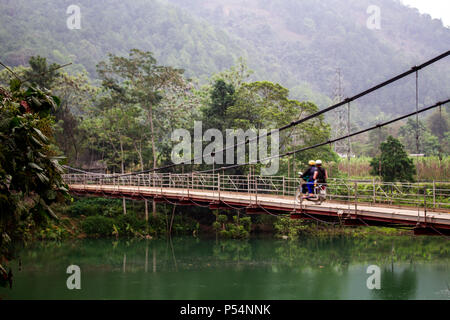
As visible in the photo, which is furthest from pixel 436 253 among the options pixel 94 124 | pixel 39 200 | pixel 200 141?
pixel 94 124

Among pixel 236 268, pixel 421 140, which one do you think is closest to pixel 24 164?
pixel 236 268

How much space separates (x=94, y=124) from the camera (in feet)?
62.2

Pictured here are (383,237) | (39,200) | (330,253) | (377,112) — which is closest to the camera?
(39,200)

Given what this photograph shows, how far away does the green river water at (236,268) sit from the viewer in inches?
359

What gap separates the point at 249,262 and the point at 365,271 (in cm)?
285

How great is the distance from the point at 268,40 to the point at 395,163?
62.4m

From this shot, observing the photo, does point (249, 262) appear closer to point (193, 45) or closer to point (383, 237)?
point (383, 237)

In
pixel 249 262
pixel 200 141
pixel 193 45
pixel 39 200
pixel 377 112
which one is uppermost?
pixel 193 45

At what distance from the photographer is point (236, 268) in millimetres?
11398

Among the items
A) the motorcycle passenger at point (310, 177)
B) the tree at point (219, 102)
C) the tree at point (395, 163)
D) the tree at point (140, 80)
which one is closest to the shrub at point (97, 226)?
the tree at point (140, 80)

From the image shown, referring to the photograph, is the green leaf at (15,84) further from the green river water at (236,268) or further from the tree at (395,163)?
the tree at (395,163)

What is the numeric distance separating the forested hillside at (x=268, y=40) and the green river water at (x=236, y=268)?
27.2 metres

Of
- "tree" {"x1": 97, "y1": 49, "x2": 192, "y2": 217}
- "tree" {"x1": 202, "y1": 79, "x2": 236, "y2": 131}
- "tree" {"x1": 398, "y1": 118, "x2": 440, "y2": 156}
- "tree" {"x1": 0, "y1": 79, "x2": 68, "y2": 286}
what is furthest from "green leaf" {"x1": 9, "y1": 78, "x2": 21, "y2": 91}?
"tree" {"x1": 398, "y1": 118, "x2": 440, "y2": 156}

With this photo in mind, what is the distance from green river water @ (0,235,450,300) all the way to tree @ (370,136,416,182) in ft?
6.51
